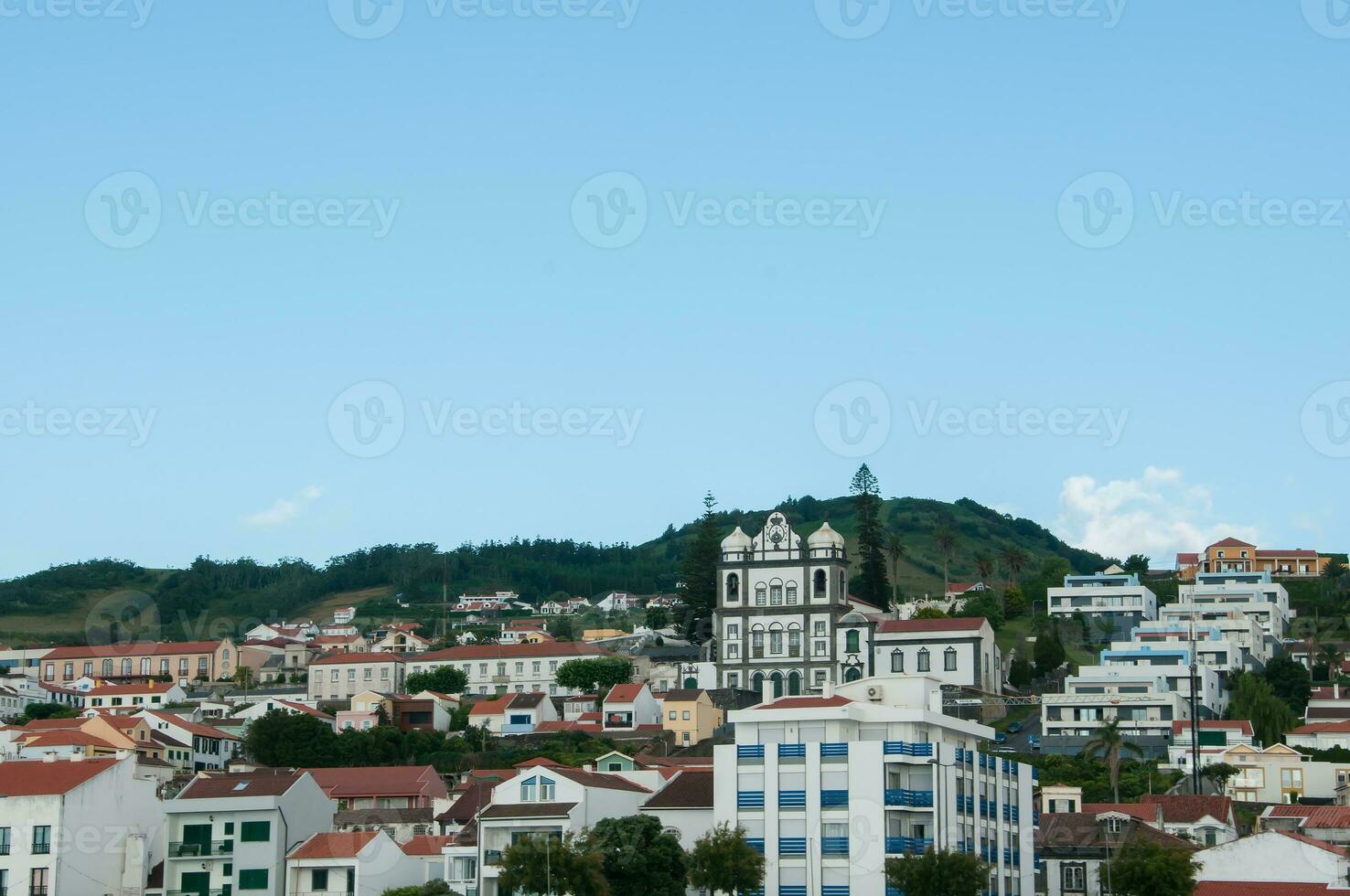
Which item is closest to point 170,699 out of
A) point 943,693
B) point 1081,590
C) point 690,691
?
point 690,691

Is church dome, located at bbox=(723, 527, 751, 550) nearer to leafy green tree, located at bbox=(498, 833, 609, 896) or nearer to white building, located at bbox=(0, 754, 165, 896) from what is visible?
white building, located at bbox=(0, 754, 165, 896)

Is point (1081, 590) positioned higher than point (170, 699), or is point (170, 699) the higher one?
point (1081, 590)

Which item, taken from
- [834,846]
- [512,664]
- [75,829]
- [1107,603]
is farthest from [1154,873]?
[1107,603]

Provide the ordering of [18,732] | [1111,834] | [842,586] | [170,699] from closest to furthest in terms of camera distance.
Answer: [1111,834] < [18,732] < [842,586] < [170,699]

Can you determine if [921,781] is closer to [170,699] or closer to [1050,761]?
[1050,761]

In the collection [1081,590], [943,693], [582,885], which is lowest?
[582,885]

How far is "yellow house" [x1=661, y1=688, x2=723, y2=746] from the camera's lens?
333 ft

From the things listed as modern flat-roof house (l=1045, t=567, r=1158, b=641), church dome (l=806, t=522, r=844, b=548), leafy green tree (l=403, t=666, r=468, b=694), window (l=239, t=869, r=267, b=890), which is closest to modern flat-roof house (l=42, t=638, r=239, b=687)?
leafy green tree (l=403, t=666, r=468, b=694)

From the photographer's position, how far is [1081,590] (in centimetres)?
12812

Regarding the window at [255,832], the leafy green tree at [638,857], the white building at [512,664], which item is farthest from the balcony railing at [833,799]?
the white building at [512,664]

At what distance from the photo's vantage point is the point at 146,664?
137 metres

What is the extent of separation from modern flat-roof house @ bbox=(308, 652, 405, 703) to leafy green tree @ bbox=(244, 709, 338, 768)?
26.8 meters

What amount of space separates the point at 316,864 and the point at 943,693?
4935cm

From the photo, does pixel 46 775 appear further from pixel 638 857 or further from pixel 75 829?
pixel 638 857
